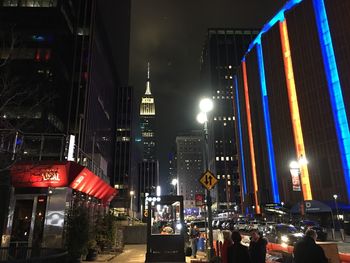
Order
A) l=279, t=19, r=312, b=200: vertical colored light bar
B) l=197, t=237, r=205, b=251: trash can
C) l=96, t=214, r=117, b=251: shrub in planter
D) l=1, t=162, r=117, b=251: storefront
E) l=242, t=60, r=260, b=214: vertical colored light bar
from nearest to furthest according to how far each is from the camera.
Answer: l=1, t=162, r=117, b=251: storefront → l=96, t=214, r=117, b=251: shrub in planter → l=197, t=237, r=205, b=251: trash can → l=279, t=19, r=312, b=200: vertical colored light bar → l=242, t=60, r=260, b=214: vertical colored light bar

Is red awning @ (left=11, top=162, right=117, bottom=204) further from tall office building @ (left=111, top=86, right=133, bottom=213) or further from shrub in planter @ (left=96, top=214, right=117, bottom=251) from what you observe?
tall office building @ (left=111, top=86, right=133, bottom=213)

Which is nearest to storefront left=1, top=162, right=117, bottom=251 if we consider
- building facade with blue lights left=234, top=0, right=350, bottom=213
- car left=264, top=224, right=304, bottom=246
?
car left=264, top=224, right=304, bottom=246

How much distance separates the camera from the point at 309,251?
6.97 metres

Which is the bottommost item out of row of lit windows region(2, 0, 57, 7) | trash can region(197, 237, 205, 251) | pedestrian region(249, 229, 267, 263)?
trash can region(197, 237, 205, 251)

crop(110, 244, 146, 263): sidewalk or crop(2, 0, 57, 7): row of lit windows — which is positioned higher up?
crop(2, 0, 57, 7): row of lit windows

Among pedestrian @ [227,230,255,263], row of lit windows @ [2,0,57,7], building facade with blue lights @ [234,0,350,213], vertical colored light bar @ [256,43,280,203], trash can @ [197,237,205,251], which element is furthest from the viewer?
vertical colored light bar @ [256,43,280,203]

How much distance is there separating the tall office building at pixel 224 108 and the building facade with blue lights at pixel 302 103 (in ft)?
210

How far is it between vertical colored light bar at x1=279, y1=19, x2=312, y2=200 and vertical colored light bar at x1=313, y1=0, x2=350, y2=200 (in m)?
8.53

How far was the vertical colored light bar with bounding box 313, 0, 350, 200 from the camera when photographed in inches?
2050

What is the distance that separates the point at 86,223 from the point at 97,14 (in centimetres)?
6326

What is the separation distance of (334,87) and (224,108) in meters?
107

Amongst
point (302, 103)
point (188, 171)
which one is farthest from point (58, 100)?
point (188, 171)

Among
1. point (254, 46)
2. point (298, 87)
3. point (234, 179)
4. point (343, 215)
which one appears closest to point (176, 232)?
point (343, 215)

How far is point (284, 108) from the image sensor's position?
229ft
